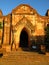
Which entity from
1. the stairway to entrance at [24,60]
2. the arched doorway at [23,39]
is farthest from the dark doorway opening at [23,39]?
the stairway to entrance at [24,60]

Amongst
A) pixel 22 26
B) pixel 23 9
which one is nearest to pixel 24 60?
pixel 22 26

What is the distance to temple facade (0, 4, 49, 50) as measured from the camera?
32.2 metres

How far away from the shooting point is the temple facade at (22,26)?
32.2 meters

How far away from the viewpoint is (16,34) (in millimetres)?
32438

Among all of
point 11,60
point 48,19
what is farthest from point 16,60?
point 48,19

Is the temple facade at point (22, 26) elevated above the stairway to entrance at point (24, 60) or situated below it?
above

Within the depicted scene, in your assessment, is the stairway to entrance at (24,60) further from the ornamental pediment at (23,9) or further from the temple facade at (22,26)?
the ornamental pediment at (23,9)

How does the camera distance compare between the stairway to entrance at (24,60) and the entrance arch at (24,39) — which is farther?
the entrance arch at (24,39)

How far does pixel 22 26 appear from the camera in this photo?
32.5 metres

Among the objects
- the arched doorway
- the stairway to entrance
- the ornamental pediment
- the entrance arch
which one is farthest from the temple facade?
→ the stairway to entrance

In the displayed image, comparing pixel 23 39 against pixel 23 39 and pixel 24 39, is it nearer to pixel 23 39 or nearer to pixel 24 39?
pixel 23 39

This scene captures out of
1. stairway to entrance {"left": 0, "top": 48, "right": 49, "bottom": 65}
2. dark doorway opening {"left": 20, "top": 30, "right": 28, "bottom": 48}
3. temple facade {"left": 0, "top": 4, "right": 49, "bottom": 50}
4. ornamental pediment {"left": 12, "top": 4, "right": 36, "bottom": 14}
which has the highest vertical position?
ornamental pediment {"left": 12, "top": 4, "right": 36, "bottom": 14}

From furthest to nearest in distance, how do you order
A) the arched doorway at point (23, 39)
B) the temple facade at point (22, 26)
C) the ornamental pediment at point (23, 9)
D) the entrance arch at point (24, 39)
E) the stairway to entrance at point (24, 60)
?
the arched doorway at point (23, 39) → the entrance arch at point (24, 39) → the ornamental pediment at point (23, 9) → the temple facade at point (22, 26) → the stairway to entrance at point (24, 60)

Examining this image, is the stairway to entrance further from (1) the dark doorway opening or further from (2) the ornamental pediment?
(2) the ornamental pediment
